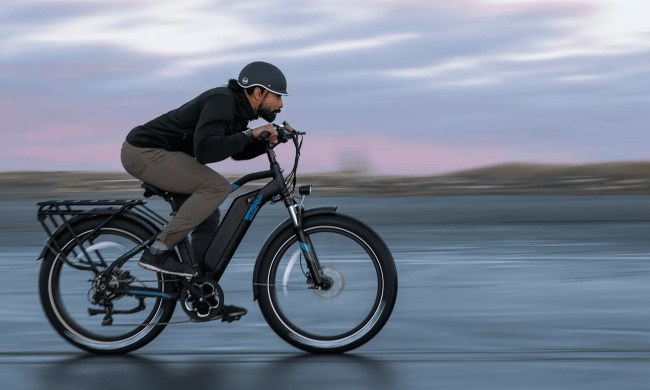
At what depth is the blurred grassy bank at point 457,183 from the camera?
3066 centimetres

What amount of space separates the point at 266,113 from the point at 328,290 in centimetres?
114

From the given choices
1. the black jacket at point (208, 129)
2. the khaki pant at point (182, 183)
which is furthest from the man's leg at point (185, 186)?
the black jacket at point (208, 129)

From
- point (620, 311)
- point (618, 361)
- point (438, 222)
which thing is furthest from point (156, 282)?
point (438, 222)

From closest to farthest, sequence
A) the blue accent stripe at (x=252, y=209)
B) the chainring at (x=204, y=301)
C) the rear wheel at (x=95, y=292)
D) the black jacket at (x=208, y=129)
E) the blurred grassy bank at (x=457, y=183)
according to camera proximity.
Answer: the black jacket at (x=208, y=129) < the chainring at (x=204, y=301) < the blue accent stripe at (x=252, y=209) < the rear wheel at (x=95, y=292) < the blurred grassy bank at (x=457, y=183)

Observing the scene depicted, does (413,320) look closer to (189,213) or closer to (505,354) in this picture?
(505,354)

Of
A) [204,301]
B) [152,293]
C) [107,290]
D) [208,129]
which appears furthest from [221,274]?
[208,129]

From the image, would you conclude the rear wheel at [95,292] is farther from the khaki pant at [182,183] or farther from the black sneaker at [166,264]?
the khaki pant at [182,183]

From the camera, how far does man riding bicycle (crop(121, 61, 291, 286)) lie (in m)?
7.43

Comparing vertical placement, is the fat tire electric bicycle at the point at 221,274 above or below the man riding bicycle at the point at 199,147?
below

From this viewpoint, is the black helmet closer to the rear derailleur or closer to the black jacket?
the black jacket

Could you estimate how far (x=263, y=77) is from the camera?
24.6 ft

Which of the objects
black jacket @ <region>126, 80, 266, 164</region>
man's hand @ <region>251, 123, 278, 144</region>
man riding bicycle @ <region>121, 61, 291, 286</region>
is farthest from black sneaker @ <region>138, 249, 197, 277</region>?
man's hand @ <region>251, 123, 278, 144</region>

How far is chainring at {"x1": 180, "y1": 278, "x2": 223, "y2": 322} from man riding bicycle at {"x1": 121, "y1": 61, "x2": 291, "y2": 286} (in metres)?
0.11

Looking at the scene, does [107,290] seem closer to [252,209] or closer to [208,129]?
[252,209]
